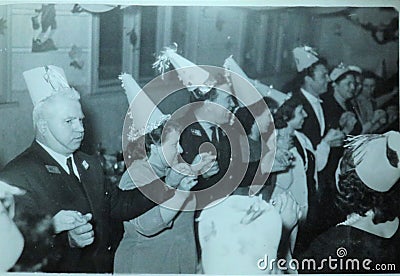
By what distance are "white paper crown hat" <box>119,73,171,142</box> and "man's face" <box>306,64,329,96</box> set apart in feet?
1.09

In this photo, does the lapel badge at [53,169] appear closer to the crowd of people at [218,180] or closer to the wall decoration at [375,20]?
the crowd of people at [218,180]

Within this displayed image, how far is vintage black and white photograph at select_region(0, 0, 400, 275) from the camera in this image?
139 cm

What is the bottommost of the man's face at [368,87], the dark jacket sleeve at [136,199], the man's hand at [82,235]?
the man's hand at [82,235]

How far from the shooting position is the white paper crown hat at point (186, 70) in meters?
1.39

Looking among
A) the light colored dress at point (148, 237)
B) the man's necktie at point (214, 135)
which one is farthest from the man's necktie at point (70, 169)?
the man's necktie at point (214, 135)

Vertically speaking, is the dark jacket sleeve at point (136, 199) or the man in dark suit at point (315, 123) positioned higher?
the man in dark suit at point (315, 123)

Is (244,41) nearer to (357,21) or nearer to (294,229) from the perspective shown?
(357,21)

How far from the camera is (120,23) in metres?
1.40

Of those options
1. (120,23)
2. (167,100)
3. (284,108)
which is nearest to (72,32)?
(120,23)

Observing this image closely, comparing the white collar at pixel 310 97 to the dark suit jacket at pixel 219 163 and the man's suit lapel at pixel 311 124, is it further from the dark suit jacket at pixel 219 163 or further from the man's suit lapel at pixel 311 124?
the dark suit jacket at pixel 219 163

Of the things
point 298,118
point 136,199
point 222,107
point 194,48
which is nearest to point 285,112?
point 298,118

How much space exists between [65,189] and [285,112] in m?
0.52

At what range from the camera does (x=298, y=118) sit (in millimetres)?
1409

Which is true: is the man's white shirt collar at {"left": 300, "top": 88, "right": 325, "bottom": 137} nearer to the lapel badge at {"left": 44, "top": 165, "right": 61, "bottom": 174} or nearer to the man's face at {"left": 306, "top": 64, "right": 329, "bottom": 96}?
the man's face at {"left": 306, "top": 64, "right": 329, "bottom": 96}
